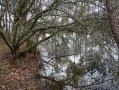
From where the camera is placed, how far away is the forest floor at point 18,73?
12015 millimetres

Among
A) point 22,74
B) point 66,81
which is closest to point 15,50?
point 22,74

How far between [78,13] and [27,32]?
3.02 meters

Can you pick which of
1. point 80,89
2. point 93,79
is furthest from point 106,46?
point 93,79

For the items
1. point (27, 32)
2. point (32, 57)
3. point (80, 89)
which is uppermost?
point (27, 32)

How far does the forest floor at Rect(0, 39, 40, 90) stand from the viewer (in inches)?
473

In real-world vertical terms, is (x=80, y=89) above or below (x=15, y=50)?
below

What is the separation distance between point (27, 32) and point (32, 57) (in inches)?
133

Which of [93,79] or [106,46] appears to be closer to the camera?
[106,46]

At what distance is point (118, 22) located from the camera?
341 inches

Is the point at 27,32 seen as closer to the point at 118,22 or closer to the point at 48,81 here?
the point at 48,81

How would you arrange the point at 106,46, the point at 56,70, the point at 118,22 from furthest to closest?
the point at 56,70
the point at 106,46
the point at 118,22

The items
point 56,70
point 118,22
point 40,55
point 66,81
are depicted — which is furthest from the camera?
point 40,55

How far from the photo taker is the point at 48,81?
14.0 meters

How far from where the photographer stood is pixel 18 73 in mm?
14078
